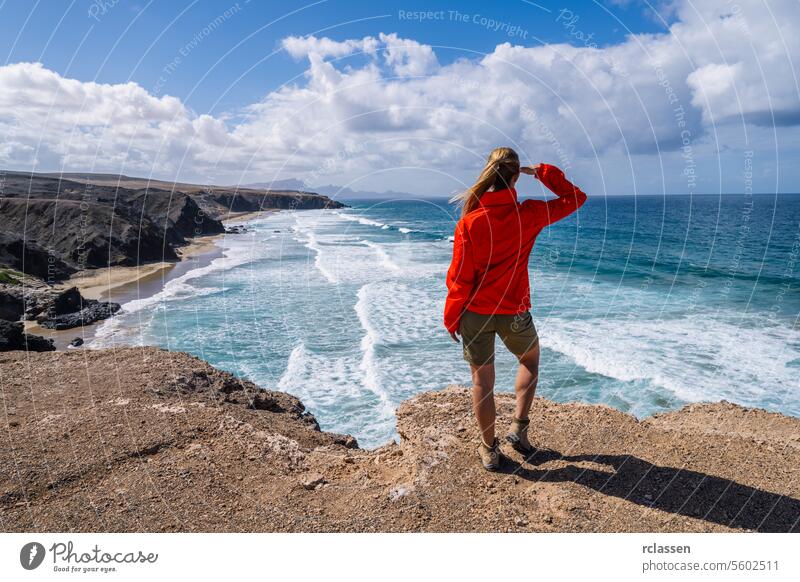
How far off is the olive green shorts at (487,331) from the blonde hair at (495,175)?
2.74ft

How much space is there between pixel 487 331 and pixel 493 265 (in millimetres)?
519

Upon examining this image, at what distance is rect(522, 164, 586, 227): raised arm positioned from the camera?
3.89 m

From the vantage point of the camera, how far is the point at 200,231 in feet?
189

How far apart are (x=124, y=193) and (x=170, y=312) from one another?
54.0 metres

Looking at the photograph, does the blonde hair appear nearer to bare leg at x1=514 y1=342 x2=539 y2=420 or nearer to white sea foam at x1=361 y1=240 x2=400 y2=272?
bare leg at x1=514 y1=342 x2=539 y2=420

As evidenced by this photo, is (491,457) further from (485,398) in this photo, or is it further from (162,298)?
(162,298)

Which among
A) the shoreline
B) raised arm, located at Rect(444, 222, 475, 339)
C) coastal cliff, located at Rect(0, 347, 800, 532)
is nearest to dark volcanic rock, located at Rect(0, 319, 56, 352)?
coastal cliff, located at Rect(0, 347, 800, 532)

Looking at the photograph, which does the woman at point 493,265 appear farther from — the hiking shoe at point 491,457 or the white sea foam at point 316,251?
the white sea foam at point 316,251

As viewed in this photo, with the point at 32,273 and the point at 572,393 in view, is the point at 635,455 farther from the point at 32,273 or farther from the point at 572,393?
the point at 32,273

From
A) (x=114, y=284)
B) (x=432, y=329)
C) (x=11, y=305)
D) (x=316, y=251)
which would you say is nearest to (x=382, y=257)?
(x=316, y=251)

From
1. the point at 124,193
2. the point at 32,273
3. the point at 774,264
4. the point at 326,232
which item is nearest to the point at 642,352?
the point at 32,273

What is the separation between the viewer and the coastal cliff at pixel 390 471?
3621 mm

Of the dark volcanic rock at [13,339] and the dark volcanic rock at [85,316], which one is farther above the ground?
the dark volcanic rock at [13,339]

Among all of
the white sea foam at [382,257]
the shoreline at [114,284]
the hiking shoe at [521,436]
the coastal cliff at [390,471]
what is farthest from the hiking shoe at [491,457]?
the white sea foam at [382,257]
